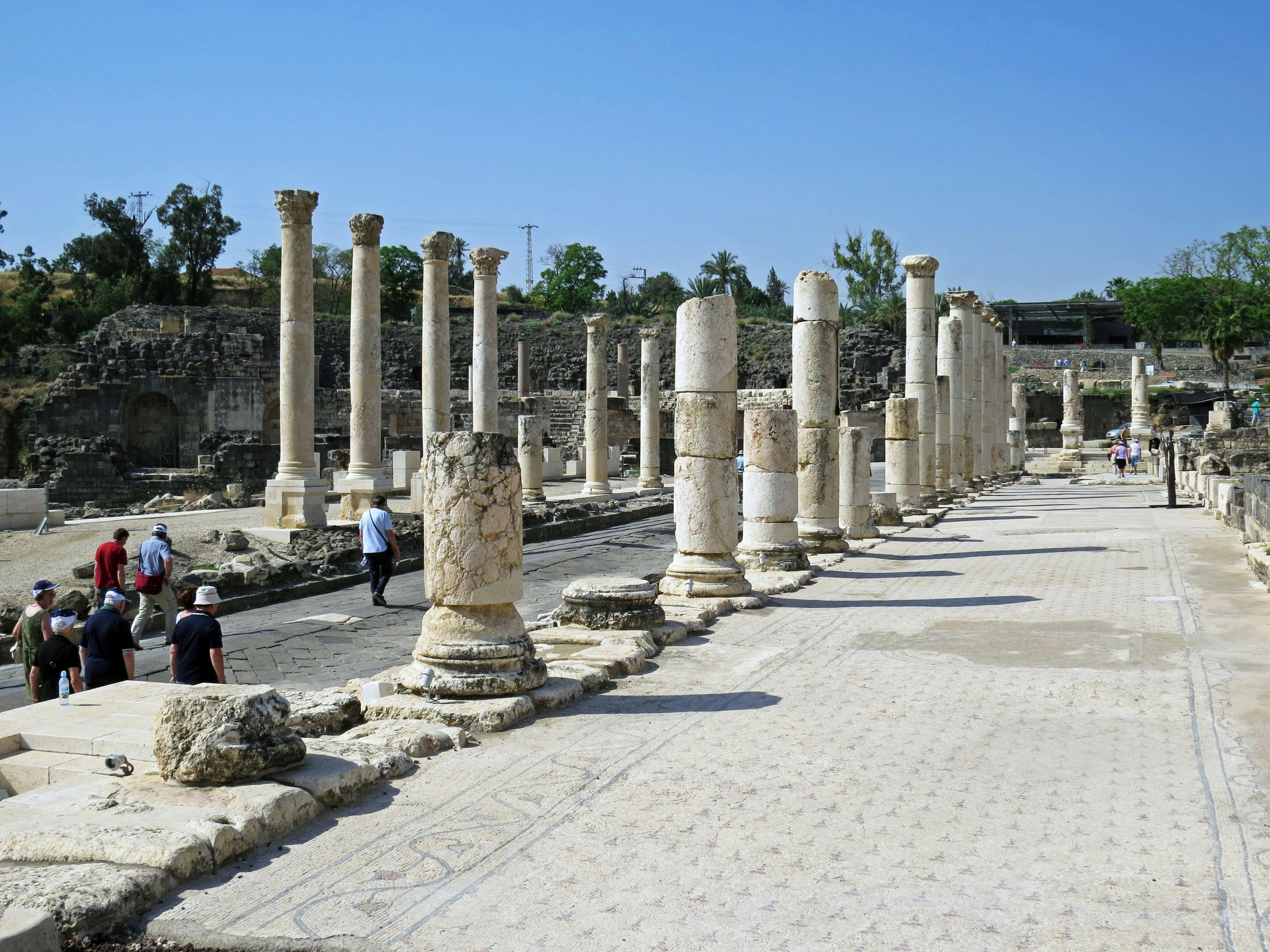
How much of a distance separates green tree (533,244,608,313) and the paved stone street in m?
75.9

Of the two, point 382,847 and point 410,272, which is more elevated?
point 410,272

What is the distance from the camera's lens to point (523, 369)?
55500 millimetres

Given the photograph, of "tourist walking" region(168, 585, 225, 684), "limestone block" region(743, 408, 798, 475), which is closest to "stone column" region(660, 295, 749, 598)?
"limestone block" region(743, 408, 798, 475)

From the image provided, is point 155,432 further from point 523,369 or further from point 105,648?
point 105,648

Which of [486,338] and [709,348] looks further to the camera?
[486,338]

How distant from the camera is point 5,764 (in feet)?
18.5

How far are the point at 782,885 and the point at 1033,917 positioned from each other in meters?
0.81

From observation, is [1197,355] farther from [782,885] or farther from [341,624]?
[782,885]

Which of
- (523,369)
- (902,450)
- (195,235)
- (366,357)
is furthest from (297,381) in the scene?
(195,235)

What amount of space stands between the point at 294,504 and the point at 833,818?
46.3 ft

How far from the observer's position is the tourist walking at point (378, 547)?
42.5ft

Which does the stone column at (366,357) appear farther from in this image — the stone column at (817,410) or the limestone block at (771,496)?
the limestone block at (771,496)

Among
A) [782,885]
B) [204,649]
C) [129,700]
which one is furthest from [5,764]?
[782,885]

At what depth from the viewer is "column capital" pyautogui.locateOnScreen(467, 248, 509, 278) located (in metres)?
22.9
